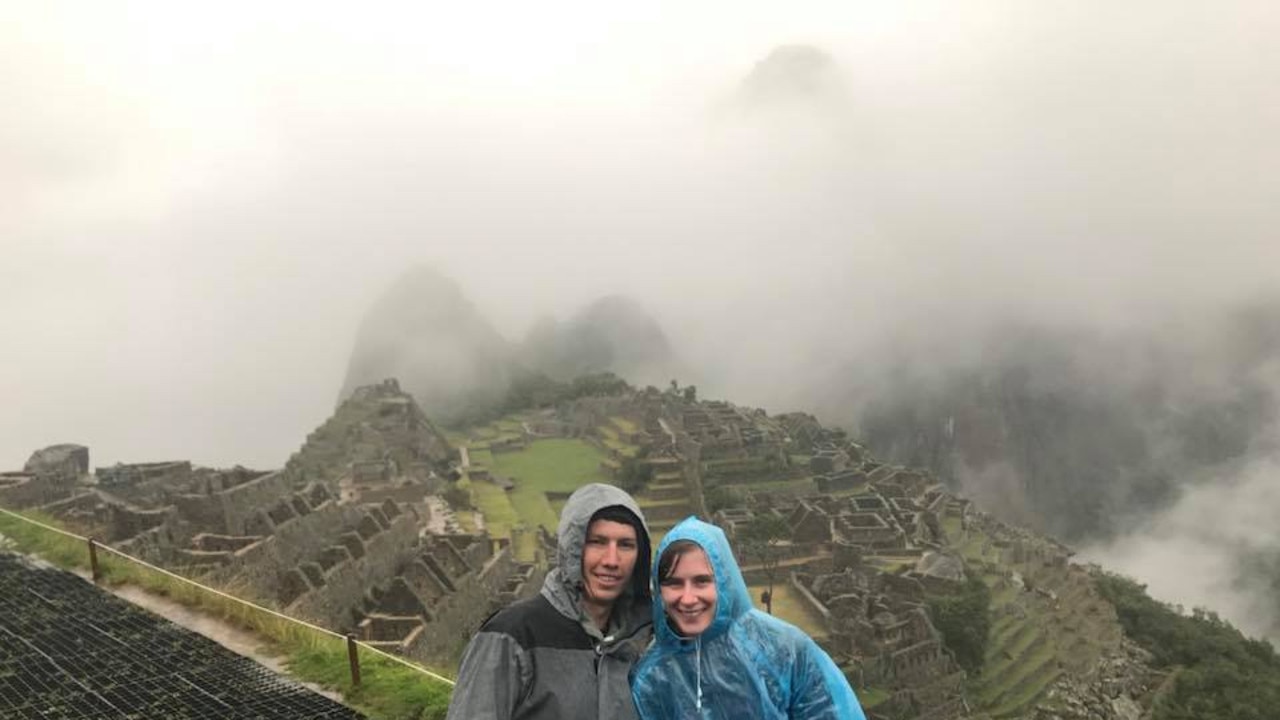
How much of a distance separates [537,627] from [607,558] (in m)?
0.29

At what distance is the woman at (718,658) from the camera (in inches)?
108

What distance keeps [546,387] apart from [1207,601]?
42.7m

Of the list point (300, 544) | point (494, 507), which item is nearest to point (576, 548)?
point (300, 544)

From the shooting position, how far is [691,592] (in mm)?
2732

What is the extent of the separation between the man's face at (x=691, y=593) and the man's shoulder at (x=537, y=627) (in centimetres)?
30

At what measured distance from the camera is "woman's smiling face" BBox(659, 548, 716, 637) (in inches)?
108

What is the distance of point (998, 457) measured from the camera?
270ft

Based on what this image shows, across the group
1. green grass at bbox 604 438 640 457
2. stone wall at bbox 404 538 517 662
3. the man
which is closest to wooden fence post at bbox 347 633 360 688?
the man

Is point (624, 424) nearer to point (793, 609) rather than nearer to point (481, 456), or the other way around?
point (481, 456)

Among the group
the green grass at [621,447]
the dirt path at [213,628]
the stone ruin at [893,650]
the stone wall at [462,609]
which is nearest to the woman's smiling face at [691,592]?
the dirt path at [213,628]

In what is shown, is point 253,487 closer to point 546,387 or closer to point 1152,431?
point 546,387

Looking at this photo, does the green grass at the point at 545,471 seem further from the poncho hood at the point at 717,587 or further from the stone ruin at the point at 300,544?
the poncho hood at the point at 717,587

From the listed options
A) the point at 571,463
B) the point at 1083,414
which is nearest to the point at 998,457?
the point at 1083,414

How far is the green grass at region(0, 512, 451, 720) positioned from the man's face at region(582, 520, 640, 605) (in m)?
3.12
